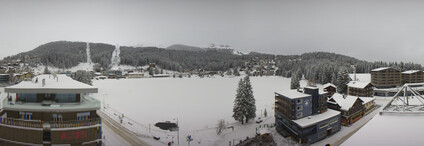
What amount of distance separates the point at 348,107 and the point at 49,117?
88.8ft

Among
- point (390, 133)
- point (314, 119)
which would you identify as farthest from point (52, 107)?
point (314, 119)

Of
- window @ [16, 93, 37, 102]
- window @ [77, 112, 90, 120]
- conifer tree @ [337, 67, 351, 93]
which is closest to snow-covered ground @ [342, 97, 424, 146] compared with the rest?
window @ [77, 112, 90, 120]

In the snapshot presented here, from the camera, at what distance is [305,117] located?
20.8m

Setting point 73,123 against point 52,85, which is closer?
point 73,123

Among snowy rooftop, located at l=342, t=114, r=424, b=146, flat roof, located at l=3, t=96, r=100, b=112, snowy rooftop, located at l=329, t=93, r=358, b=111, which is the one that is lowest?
snowy rooftop, located at l=329, t=93, r=358, b=111

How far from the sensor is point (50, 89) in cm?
1002

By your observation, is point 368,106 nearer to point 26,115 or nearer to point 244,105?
point 244,105

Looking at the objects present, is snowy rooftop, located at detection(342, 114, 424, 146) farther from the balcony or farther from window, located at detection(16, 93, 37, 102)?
window, located at detection(16, 93, 37, 102)

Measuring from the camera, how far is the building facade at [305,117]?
752 inches

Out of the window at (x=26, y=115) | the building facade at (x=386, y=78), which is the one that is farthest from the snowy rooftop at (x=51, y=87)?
the building facade at (x=386, y=78)

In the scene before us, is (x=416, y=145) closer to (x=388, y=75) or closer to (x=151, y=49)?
(x=388, y=75)

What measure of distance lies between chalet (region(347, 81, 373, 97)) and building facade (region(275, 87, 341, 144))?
1866 centimetres

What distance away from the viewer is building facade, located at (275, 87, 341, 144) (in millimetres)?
19094

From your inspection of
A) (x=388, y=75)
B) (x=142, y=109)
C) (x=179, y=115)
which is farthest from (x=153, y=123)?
(x=388, y=75)
